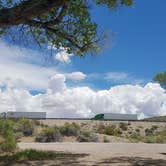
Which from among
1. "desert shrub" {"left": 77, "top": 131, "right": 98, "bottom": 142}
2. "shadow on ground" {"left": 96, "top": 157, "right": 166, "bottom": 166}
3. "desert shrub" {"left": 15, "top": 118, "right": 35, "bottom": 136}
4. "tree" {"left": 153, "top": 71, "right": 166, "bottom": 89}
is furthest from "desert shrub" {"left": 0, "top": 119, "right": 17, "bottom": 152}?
"tree" {"left": 153, "top": 71, "right": 166, "bottom": 89}

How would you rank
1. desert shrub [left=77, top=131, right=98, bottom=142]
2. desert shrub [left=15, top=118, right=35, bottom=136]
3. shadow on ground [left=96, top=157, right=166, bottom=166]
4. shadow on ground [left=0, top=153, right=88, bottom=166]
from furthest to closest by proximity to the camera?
desert shrub [left=15, top=118, right=35, bottom=136] → desert shrub [left=77, top=131, right=98, bottom=142] → shadow on ground [left=0, top=153, right=88, bottom=166] → shadow on ground [left=96, top=157, right=166, bottom=166]

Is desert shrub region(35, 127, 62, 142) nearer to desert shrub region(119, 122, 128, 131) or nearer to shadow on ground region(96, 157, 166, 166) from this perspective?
shadow on ground region(96, 157, 166, 166)

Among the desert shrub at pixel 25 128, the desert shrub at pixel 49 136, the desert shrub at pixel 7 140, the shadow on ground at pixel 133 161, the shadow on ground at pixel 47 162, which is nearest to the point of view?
the shadow on ground at pixel 133 161

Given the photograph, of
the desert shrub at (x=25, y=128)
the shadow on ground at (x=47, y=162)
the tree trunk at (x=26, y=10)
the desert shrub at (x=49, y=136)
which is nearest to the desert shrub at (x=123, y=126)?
the desert shrub at (x=25, y=128)

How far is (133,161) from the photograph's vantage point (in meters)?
16.0

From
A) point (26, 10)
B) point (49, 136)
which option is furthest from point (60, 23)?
point (49, 136)

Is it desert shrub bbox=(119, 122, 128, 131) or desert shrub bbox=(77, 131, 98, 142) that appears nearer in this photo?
desert shrub bbox=(77, 131, 98, 142)

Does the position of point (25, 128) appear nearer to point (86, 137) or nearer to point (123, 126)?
point (86, 137)

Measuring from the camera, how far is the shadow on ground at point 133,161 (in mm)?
15305

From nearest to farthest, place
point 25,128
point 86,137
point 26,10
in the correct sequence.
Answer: point 26,10, point 86,137, point 25,128

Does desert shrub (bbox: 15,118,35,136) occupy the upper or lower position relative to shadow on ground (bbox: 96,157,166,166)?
upper

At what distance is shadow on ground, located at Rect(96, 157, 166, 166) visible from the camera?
15.3 meters

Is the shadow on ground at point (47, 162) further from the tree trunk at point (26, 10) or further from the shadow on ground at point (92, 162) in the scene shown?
the tree trunk at point (26, 10)

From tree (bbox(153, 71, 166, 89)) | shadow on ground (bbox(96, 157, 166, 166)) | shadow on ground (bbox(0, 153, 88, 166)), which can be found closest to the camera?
shadow on ground (bbox(96, 157, 166, 166))
